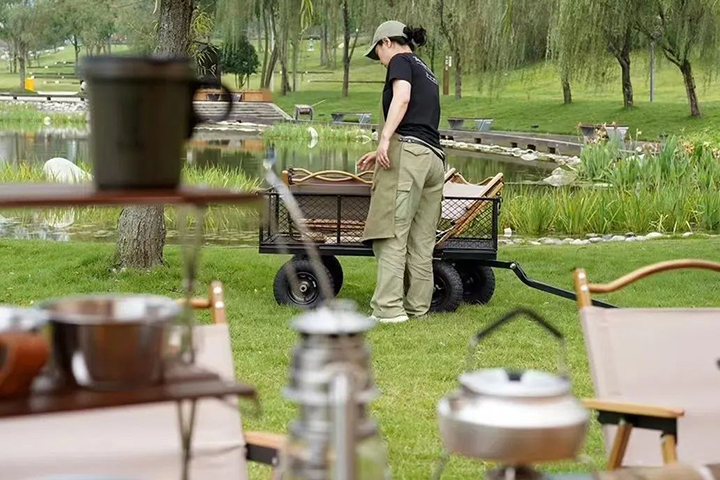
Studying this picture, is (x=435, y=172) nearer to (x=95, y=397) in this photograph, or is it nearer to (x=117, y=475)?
(x=117, y=475)

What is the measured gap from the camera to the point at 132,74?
1.78 metres

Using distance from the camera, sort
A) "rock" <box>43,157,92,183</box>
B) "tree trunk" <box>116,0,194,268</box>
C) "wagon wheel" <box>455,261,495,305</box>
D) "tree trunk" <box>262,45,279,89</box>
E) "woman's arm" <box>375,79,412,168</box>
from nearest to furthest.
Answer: "woman's arm" <box>375,79,412,168</box> → "wagon wheel" <box>455,261,495,305</box> → "tree trunk" <box>116,0,194,268</box> → "rock" <box>43,157,92,183</box> → "tree trunk" <box>262,45,279,89</box>

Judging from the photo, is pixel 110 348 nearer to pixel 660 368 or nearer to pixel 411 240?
pixel 660 368

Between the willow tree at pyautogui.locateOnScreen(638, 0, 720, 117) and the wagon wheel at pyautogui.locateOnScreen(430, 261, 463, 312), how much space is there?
917 inches

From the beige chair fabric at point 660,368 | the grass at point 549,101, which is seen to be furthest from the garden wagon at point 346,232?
the grass at point 549,101

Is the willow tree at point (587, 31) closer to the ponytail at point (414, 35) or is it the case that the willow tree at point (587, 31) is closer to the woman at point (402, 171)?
the ponytail at point (414, 35)

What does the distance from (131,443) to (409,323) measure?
410cm

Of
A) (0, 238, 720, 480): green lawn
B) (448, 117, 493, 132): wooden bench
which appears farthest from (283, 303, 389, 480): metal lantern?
(448, 117, 493, 132): wooden bench

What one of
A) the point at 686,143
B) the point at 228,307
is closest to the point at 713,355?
the point at 228,307

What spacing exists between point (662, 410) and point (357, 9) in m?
38.6

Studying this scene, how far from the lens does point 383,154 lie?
705 centimetres

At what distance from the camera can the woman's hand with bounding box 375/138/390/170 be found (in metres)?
7.05

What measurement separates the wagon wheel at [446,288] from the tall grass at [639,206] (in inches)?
243

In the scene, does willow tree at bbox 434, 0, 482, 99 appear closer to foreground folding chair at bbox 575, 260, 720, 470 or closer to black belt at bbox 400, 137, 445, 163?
black belt at bbox 400, 137, 445, 163
